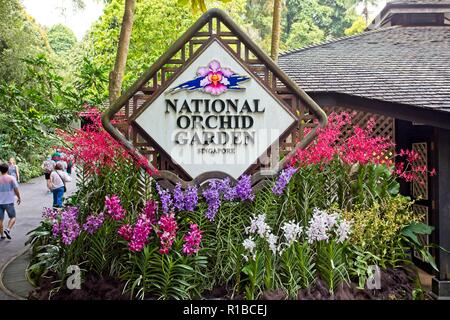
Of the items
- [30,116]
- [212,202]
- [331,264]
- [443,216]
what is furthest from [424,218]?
[30,116]

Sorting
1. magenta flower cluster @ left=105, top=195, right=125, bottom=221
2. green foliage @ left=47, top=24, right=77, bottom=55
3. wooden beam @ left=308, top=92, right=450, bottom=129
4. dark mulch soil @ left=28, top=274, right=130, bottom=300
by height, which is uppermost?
green foliage @ left=47, top=24, right=77, bottom=55

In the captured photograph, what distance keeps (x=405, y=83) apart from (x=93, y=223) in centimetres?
619

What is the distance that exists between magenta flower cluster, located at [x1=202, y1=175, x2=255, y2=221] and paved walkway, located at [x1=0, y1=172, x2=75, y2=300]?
3276 millimetres

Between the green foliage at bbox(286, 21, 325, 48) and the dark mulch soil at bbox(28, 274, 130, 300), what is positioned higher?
the green foliage at bbox(286, 21, 325, 48)

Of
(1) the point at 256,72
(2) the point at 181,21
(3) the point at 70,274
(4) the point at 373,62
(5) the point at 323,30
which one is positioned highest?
(5) the point at 323,30

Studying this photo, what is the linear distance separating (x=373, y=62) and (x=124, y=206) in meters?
7.32

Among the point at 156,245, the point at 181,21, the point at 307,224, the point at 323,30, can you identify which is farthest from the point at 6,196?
the point at 323,30

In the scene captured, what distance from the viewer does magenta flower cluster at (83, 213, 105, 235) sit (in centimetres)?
430

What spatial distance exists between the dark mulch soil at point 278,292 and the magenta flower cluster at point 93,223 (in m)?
0.41

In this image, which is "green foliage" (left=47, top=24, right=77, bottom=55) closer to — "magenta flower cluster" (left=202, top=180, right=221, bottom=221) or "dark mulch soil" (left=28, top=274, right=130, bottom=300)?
"dark mulch soil" (left=28, top=274, right=130, bottom=300)

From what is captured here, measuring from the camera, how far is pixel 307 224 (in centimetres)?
437

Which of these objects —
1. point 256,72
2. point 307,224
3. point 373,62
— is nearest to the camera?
point 307,224

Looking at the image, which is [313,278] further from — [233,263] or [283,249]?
[233,263]

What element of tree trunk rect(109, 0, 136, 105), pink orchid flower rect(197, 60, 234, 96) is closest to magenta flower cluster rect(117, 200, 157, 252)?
pink orchid flower rect(197, 60, 234, 96)
